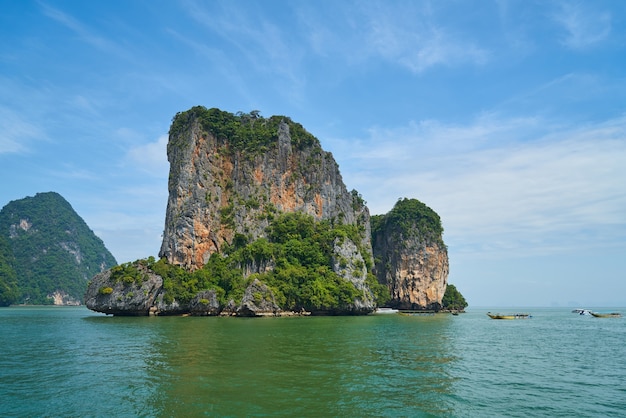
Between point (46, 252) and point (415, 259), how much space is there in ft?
400

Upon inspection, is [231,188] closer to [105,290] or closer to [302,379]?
[105,290]

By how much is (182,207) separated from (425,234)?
50.9m

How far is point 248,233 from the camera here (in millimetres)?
67938

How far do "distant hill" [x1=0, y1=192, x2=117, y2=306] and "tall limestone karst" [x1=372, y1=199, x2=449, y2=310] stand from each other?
94.3 meters

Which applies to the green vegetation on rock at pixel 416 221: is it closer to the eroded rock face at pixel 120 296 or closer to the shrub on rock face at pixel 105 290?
the eroded rock face at pixel 120 296

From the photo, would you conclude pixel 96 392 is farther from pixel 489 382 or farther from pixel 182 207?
pixel 182 207

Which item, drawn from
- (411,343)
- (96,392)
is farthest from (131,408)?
(411,343)

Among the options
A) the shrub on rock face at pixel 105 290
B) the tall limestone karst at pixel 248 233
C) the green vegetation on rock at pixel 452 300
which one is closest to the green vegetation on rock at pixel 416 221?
the tall limestone karst at pixel 248 233

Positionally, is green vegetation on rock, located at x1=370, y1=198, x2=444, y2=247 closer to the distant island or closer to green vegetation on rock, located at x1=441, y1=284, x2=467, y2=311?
the distant island

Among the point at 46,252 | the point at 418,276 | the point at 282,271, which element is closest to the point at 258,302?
the point at 282,271

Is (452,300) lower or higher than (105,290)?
higher

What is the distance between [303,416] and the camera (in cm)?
1073

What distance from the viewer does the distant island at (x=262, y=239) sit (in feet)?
181

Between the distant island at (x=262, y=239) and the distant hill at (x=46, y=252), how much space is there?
230 feet
